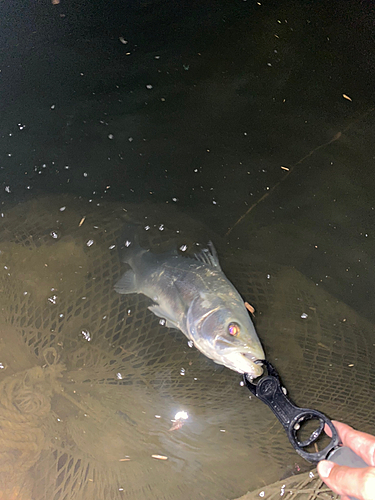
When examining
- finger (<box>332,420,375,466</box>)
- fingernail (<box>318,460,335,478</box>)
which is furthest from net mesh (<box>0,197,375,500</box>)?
fingernail (<box>318,460,335,478</box>)

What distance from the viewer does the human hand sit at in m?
1.07

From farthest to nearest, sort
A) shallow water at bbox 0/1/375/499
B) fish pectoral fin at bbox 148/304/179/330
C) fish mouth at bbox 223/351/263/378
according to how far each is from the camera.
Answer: shallow water at bbox 0/1/375/499 → fish pectoral fin at bbox 148/304/179/330 → fish mouth at bbox 223/351/263/378

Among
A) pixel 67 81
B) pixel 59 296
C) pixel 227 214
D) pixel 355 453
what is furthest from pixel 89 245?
pixel 355 453

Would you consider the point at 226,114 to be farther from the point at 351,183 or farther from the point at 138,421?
the point at 138,421

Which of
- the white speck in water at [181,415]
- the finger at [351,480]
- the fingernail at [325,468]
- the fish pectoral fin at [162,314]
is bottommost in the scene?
the white speck in water at [181,415]

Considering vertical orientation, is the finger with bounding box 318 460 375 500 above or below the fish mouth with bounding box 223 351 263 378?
above

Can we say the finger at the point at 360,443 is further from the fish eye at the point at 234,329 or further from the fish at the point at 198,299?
the fish eye at the point at 234,329

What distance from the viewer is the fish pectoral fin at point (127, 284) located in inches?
81.9

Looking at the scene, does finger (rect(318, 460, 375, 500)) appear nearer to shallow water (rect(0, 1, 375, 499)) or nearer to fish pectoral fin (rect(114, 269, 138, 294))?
shallow water (rect(0, 1, 375, 499))

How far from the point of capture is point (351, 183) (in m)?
2.23

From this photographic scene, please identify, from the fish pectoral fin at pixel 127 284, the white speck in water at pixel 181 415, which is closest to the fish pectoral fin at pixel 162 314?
the fish pectoral fin at pixel 127 284

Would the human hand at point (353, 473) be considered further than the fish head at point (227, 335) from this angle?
No

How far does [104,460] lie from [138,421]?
34 cm

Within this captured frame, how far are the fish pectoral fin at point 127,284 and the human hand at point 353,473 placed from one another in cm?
133
